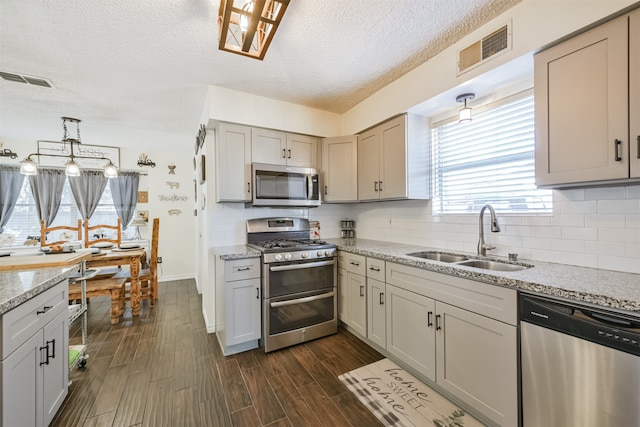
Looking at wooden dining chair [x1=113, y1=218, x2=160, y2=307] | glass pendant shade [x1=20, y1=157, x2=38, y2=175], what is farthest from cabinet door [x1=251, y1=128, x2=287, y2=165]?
glass pendant shade [x1=20, y1=157, x2=38, y2=175]

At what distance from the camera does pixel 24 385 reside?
1.27 metres

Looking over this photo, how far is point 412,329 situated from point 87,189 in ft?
19.1

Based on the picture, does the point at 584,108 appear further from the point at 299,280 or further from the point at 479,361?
the point at 299,280

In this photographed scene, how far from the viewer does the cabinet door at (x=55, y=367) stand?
4.92 ft

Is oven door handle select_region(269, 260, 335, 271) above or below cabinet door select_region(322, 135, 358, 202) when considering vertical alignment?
below

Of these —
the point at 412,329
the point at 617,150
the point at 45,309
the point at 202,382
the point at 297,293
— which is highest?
the point at 617,150

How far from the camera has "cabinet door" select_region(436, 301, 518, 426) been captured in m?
1.40

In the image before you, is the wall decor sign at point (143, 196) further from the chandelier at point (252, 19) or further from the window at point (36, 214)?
the chandelier at point (252, 19)

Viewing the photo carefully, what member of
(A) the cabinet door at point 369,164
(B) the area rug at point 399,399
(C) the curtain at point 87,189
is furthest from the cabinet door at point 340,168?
(C) the curtain at point 87,189

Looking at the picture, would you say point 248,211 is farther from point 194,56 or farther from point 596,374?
point 596,374

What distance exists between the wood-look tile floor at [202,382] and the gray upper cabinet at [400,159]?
159cm

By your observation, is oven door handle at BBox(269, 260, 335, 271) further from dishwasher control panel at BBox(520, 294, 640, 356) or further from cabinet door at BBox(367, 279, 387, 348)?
dishwasher control panel at BBox(520, 294, 640, 356)

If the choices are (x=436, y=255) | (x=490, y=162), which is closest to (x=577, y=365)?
(x=436, y=255)

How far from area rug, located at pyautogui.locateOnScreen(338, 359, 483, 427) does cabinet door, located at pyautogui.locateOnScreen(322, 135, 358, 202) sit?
181 centimetres
